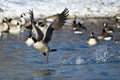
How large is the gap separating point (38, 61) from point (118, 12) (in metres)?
18.7

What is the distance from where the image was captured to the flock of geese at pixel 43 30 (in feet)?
49.0

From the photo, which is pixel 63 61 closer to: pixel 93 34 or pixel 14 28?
pixel 93 34

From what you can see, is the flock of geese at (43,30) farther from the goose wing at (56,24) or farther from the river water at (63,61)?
the river water at (63,61)

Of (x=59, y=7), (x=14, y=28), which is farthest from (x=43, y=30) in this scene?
(x=59, y=7)

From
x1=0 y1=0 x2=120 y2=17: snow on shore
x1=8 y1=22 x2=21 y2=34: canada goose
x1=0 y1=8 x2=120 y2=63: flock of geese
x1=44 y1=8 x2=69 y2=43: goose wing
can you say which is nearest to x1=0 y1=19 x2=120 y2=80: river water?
x1=0 y1=8 x2=120 y2=63: flock of geese

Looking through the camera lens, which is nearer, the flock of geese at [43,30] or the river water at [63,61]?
the river water at [63,61]

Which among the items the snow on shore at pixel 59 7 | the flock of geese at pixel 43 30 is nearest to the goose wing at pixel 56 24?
the flock of geese at pixel 43 30

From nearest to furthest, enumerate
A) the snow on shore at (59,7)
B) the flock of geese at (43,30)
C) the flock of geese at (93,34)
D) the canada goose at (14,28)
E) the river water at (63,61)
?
the river water at (63,61) → the flock of geese at (43,30) → the flock of geese at (93,34) → the canada goose at (14,28) → the snow on shore at (59,7)

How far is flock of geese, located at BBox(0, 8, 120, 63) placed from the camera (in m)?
14.9

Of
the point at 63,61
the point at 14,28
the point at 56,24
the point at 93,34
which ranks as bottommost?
the point at 63,61

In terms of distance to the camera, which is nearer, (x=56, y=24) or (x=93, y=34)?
(x=56, y=24)

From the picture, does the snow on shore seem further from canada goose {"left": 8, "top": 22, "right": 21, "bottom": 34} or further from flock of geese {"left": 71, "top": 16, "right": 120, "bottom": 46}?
canada goose {"left": 8, "top": 22, "right": 21, "bottom": 34}

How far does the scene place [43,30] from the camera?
637 inches

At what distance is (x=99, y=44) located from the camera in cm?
2047
